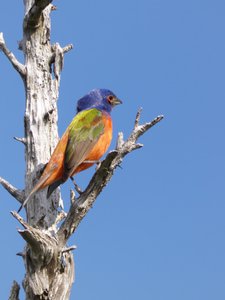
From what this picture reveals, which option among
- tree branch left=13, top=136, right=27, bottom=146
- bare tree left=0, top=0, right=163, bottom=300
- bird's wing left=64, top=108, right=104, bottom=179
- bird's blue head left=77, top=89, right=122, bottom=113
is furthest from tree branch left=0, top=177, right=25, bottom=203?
bird's blue head left=77, top=89, right=122, bottom=113

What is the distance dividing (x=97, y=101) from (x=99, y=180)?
7.76 feet

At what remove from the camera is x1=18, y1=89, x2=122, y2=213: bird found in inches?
321

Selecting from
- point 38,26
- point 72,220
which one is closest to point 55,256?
point 72,220

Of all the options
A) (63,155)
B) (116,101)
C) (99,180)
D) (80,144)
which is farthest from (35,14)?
(99,180)

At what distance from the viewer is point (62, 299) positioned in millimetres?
7887

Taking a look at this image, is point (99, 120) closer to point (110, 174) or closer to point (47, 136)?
point (47, 136)

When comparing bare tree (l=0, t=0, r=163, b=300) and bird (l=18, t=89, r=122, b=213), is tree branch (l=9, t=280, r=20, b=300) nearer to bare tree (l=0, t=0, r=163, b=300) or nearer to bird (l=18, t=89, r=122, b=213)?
bare tree (l=0, t=0, r=163, b=300)

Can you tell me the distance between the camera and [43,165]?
865 cm

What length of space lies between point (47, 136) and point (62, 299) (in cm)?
249

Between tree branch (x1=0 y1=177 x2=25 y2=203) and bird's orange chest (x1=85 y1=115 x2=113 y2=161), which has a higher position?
bird's orange chest (x1=85 y1=115 x2=113 y2=161)

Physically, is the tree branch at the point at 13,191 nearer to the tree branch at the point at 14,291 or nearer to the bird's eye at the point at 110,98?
the tree branch at the point at 14,291

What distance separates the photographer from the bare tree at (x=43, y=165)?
748 centimetres

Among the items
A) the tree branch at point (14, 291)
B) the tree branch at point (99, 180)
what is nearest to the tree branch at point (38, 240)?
the tree branch at point (99, 180)

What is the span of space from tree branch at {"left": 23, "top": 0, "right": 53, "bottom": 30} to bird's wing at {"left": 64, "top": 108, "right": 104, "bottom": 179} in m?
1.74
